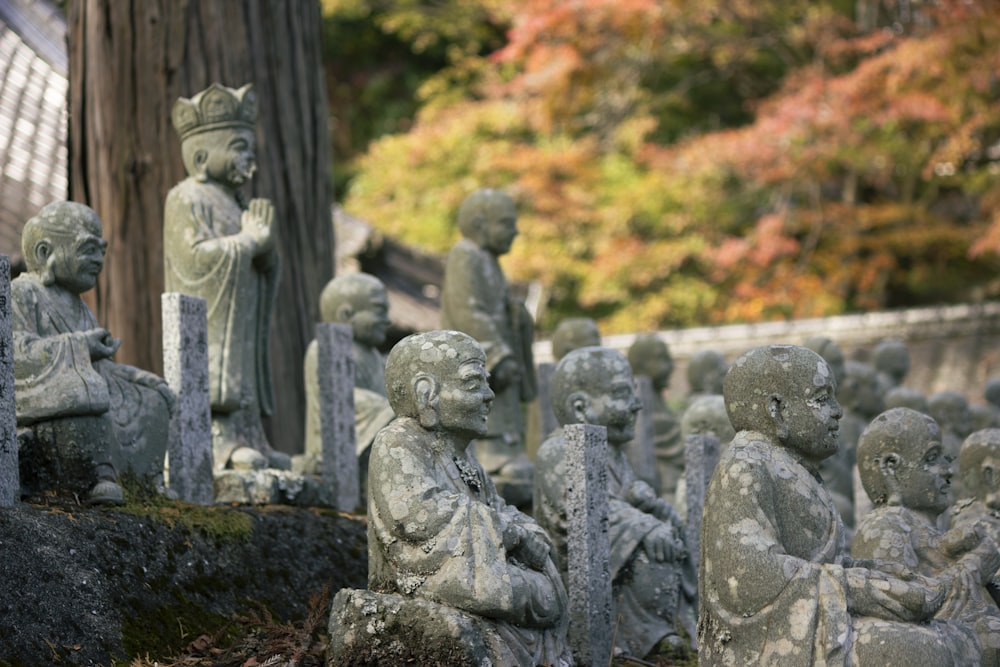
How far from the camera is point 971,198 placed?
904 inches

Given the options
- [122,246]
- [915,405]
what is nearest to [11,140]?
[122,246]

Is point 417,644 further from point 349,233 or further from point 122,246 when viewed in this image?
point 349,233

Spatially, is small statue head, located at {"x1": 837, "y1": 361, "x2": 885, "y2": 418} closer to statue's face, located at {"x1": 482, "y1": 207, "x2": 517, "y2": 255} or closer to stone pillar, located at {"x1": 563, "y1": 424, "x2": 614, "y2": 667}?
statue's face, located at {"x1": 482, "y1": 207, "x2": 517, "y2": 255}

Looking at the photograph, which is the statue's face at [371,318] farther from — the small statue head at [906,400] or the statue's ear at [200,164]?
the small statue head at [906,400]

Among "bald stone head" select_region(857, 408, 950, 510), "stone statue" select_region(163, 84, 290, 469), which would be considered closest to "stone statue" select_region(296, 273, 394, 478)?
"stone statue" select_region(163, 84, 290, 469)

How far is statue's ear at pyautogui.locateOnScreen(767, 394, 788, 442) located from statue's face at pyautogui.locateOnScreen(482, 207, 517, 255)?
510 cm

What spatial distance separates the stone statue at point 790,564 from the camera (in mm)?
6094

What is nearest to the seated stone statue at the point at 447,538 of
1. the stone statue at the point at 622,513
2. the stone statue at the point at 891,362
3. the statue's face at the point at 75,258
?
the stone statue at the point at 622,513

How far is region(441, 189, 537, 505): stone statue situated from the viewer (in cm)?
1134

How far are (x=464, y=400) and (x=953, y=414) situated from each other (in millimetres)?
7169

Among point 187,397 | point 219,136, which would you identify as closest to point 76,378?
point 187,397

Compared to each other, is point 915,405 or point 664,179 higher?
point 664,179

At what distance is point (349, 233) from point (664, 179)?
531 centimetres

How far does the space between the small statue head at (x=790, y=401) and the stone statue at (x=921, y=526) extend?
1.01 meters
